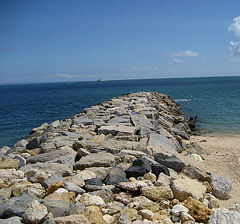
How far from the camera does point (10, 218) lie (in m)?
2.53

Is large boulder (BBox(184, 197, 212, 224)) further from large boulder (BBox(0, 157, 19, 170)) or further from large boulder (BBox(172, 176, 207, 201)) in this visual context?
large boulder (BBox(0, 157, 19, 170))

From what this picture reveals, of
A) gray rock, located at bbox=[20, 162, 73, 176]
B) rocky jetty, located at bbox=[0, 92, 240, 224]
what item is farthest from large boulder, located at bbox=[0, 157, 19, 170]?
gray rock, located at bbox=[20, 162, 73, 176]

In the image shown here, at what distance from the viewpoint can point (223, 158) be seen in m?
7.09

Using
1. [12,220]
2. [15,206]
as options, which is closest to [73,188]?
[15,206]

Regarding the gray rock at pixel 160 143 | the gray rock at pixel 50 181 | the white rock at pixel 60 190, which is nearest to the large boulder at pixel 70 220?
the white rock at pixel 60 190

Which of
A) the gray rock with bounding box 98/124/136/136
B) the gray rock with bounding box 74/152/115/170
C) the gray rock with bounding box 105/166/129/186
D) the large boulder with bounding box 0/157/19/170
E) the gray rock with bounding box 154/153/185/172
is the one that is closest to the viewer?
the gray rock with bounding box 105/166/129/186

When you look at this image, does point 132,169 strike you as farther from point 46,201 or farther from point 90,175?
point 46,201

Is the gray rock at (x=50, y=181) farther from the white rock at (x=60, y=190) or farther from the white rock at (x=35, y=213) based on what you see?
the white rock at (x=35, y=213)

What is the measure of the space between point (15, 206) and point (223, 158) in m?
6.04

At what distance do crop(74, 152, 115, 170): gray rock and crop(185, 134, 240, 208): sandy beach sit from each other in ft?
6.56

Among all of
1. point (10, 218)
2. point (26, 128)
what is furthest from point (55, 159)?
point (26, 128)

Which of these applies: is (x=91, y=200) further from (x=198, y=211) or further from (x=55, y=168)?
(x=198, y=211)

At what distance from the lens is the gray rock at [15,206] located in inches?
102

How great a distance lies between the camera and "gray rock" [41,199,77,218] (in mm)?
2627
